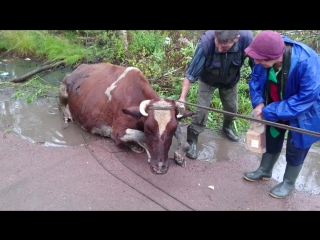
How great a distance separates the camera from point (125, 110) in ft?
16.4

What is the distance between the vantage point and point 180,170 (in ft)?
16.4

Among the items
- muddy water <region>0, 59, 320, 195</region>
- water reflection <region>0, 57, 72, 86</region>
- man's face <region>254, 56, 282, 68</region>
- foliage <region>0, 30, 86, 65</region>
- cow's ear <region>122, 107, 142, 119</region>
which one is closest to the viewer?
man's face <region>254, 56, 282, 68</region>

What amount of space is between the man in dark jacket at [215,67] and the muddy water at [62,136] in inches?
21.9

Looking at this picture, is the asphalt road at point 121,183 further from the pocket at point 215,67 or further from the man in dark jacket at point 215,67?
the pocket at point 215,67

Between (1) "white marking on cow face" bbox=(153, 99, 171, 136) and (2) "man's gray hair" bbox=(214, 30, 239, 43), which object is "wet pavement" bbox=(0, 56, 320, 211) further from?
(2) "man's gray hair" bbox=(214, 30, 239, 43)

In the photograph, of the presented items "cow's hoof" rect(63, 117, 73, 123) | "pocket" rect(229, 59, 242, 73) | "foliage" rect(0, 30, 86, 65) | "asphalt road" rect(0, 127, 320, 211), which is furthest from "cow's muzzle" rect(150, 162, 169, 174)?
"foliage" rect(0, 30, 86, 65)

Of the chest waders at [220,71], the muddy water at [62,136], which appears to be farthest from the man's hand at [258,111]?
the muddy water at [62,136]

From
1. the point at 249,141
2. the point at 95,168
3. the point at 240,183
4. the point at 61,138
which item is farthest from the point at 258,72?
the point at 61,138

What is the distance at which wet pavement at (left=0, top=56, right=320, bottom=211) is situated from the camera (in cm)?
426

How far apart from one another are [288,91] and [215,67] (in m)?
1.21

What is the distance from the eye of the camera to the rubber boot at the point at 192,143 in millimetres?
5352

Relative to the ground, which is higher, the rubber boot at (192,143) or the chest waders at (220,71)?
the chest waders at (220,71)

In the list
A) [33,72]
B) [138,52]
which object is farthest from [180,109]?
[33,72]

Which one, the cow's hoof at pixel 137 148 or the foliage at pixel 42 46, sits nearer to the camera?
the cow's hoof at pixel 137 148
